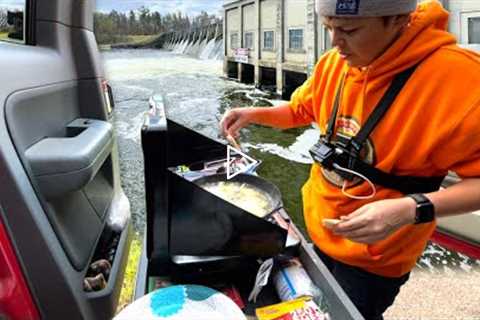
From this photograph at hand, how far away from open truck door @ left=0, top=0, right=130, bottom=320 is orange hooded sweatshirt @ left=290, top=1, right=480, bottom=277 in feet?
2.08

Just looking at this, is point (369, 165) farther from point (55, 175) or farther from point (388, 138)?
point (55, 175)

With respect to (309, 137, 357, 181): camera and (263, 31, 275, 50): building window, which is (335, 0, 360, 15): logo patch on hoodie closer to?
(309, 137, 357, 181): camera

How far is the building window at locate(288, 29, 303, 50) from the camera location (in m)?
13.4

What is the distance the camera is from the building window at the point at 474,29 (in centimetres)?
623

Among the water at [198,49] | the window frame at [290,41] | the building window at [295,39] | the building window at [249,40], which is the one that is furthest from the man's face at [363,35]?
the water at [198,49]

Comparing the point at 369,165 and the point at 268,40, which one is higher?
the point at 268,40

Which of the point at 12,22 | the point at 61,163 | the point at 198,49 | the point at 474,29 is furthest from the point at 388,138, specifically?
the point at 198,49

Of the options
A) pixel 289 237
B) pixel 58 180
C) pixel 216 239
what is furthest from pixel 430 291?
pixel 58 180

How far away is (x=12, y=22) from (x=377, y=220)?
1302 mm

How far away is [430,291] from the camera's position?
236 centimetres

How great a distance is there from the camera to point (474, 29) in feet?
20.7

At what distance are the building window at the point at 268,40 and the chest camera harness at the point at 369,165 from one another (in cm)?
1549

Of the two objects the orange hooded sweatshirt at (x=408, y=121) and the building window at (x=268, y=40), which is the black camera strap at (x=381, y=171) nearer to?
the orange hooded sweatshirt at (x=408, y=121)

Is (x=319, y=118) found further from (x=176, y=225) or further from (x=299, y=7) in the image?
(x=299, y=7)
